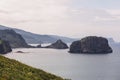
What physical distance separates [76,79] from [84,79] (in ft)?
17.5

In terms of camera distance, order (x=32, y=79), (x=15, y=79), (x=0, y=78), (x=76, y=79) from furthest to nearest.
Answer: (x=76, y=79), (x=32, y=79), (x=15, y=79), (x=0, y=78)

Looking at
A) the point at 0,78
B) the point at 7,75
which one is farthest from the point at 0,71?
the point at 0,78

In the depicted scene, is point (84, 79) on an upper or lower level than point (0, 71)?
lower

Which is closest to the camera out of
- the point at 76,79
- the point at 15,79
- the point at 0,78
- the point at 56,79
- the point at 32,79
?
the point at 0,78

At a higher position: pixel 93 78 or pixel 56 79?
pixel 56 79

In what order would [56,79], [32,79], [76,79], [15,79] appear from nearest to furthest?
[15,79] < [32,79] < [56,79] < [76,79]

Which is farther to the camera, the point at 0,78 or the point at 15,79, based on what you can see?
the point at 15,79

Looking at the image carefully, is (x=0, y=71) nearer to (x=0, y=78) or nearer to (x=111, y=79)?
(x=0, y=78)

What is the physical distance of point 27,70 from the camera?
3453cm

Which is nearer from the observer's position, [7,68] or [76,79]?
[7,68]

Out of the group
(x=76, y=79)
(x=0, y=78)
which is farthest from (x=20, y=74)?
(x=76, y=79)

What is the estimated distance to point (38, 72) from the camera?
116 ft

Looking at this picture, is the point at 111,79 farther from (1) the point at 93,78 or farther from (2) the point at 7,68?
(2) the point at 7,68

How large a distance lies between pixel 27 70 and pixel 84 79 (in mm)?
136256
